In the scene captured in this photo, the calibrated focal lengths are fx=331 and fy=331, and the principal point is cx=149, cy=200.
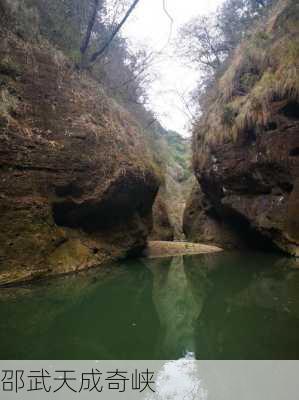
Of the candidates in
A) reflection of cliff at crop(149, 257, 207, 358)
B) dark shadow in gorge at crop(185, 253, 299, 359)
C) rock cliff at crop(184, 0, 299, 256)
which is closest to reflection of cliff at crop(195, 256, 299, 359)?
dark shadow in gorge at crop(185, 253, 299, 359)

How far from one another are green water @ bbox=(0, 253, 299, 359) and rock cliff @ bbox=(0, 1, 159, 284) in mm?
967

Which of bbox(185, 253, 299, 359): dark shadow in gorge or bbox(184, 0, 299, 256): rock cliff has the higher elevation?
bbox(184, 0, 299, 256): rock cliff

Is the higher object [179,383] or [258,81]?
[258,81]

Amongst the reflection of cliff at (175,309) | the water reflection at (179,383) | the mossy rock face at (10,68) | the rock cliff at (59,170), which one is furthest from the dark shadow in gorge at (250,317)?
the mossy rock face at (10,68)

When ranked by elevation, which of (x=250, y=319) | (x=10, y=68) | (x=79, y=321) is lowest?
(x=250, y=319)

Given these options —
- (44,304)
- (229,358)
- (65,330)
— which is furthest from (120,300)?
(229,358)

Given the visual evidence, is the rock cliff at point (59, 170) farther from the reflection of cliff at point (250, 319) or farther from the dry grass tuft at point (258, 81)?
the reflection of cliff at point (250, 319)

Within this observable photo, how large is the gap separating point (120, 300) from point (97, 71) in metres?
9.25

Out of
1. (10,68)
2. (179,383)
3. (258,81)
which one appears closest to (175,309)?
(179,383)

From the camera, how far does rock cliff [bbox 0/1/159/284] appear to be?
22.0 ft

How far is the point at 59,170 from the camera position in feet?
25.8

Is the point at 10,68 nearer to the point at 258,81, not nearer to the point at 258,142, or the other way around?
the point at 258,142

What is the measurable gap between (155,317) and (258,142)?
26.2 ft

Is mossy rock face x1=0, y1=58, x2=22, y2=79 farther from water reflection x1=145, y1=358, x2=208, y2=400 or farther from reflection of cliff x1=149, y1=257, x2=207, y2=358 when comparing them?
water reflection x1=145, y1=358, x2=208, y2=400
